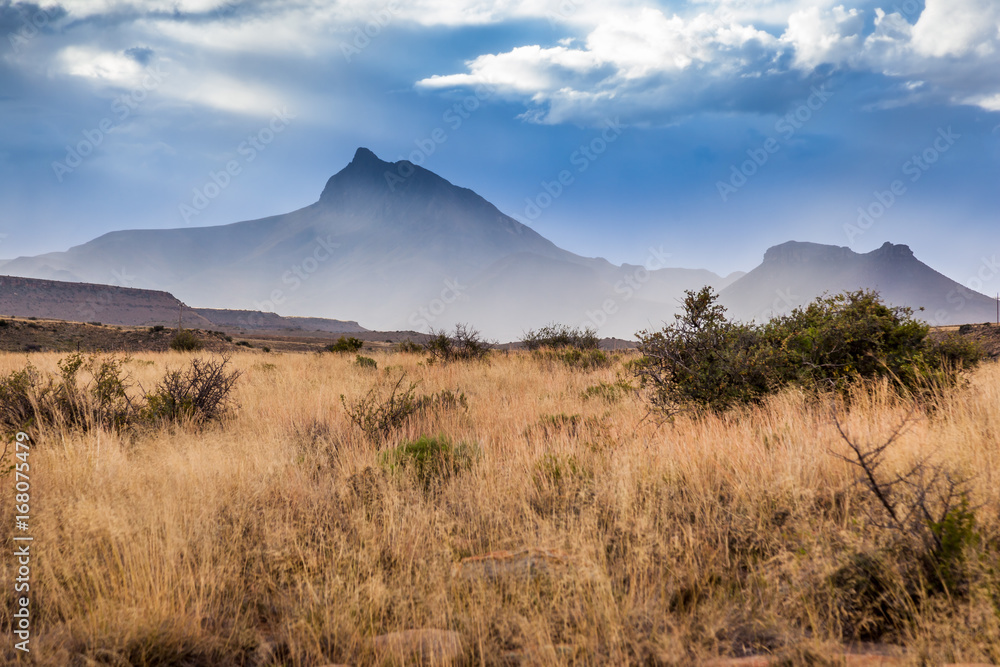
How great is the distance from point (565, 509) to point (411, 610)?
4.73 ft

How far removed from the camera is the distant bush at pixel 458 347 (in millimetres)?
16391

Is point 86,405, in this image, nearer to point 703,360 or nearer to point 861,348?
point 703,360

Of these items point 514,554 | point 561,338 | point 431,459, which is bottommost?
point 514,554

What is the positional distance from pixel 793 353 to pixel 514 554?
5.58 metres

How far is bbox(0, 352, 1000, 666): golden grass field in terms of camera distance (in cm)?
230

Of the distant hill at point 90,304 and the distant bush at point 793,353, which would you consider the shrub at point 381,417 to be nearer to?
the distant bush at point 793,353

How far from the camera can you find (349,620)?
2.47 meters

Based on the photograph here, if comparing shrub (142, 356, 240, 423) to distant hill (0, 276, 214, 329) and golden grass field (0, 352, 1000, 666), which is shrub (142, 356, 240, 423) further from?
distant hill (0, 276, 214, 329)

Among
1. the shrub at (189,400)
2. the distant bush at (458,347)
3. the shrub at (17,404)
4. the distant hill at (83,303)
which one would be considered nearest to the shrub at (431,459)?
the shrub at (189,400)

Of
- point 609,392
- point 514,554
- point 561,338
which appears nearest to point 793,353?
point 609,392

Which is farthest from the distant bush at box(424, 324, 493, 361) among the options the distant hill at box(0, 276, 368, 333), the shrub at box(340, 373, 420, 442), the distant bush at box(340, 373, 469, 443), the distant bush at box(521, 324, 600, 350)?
the distant hill at box(0, 276, 368, 333)

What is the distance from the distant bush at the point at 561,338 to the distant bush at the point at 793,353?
38.6ft

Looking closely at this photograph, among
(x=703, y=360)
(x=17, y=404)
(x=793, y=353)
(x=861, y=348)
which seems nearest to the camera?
(x=17, y=404)

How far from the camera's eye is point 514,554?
9.90 feet
